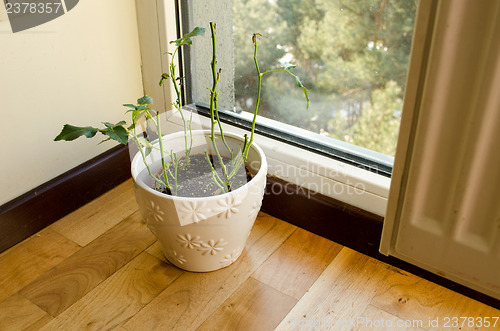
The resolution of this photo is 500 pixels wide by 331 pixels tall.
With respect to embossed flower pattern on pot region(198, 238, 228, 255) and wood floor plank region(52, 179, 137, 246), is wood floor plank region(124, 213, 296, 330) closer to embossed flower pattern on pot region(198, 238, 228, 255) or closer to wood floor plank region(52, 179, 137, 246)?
embossed flower pattern on pot region(198, 238, 228, 255)

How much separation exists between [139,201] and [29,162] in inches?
10.8

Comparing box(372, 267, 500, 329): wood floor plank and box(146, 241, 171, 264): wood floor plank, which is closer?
box(372, 267, 500, 329): wood floor plank

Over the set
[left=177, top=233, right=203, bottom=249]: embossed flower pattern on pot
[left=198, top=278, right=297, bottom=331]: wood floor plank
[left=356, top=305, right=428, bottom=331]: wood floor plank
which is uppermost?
[left=177, top=233, right=203, bottom=249]: embossed flower pattern on pot

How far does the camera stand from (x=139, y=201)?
2.84 ft

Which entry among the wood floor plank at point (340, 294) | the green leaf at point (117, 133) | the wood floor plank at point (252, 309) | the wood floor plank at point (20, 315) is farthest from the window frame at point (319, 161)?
the wood floor plank at point (20, 315)

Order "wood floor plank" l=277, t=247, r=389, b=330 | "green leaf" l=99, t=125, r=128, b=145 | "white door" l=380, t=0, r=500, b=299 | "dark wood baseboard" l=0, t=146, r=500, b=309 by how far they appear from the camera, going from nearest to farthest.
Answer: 1. "white door" l=380, t=0, r=500, b=299
2. "green leaf" l=99, t=125, r=128, b=145
3. "wood floor plank" l=277, t=247, r=389, b=330
4. "dark wood baseboard" l=0, t=146, r=500, b=309

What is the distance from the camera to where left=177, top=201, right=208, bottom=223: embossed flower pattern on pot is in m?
0.81

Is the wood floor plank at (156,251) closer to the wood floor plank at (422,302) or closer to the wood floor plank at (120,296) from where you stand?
the wood floor plank at (120,296)

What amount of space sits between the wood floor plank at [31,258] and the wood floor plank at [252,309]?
34 centimetres

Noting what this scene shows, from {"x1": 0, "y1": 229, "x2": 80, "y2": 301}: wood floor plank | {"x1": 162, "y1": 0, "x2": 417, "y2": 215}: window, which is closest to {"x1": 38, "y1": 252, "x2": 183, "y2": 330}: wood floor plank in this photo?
{"x1": 0, "y1": 229, "x2": 80, "y2": 301}: wood floor plank

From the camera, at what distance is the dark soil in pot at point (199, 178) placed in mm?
886

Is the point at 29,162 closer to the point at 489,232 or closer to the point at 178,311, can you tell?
the point at 178,311

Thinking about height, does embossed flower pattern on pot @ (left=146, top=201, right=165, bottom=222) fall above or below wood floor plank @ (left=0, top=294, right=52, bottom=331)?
above

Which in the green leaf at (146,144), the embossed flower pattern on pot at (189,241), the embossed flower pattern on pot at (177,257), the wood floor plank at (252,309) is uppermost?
the green leaf at (146,144)
